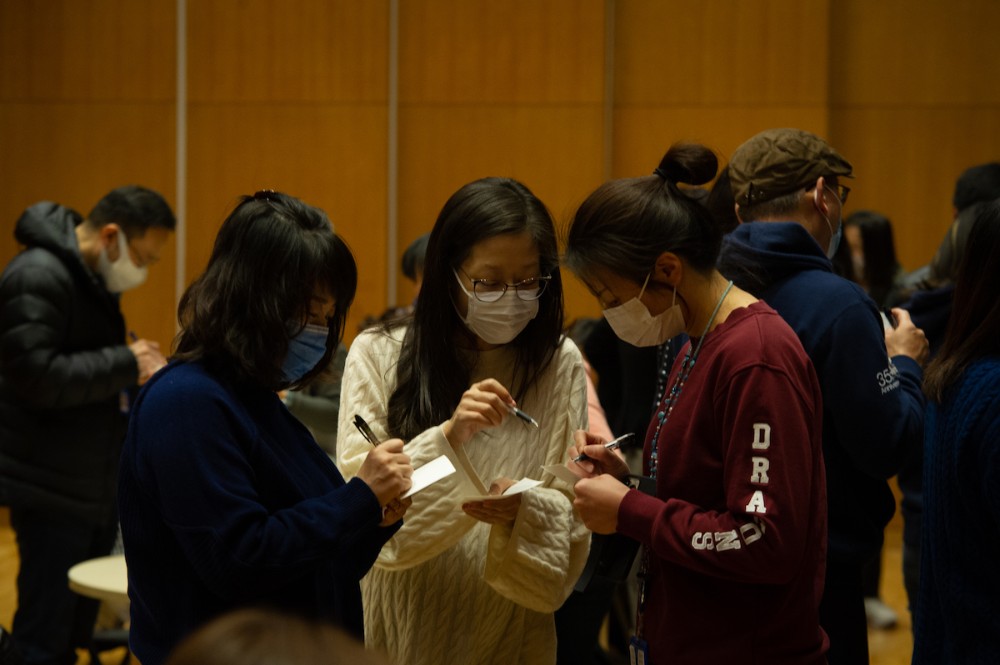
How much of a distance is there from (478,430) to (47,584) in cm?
239

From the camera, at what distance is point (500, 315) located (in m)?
2.15

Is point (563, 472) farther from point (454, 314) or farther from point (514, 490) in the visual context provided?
point (454, 314)

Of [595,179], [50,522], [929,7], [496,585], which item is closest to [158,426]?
[496,585]

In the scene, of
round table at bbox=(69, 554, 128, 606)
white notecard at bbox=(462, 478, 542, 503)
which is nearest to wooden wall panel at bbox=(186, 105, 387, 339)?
round table at bbox=(69, 554, 128, 606)

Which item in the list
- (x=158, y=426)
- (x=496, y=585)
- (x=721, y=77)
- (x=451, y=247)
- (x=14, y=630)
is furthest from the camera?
(x=721, y=77)

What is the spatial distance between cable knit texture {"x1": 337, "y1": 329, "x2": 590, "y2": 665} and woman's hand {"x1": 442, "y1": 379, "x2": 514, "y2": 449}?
30 mm

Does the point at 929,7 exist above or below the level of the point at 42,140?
above

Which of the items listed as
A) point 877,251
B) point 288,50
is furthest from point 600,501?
point 288,50

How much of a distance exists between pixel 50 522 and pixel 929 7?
5.55m

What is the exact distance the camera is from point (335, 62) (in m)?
6.51

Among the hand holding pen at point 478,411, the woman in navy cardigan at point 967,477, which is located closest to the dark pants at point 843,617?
the woman in navy cardigan at point 967,477

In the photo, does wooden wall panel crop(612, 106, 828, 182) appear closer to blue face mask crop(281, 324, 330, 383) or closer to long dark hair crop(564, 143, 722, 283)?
long dark hair crop(564, 143, 722, 283)

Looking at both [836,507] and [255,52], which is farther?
[255,52]

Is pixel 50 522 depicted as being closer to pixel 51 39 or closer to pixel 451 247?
pixel 451 247
